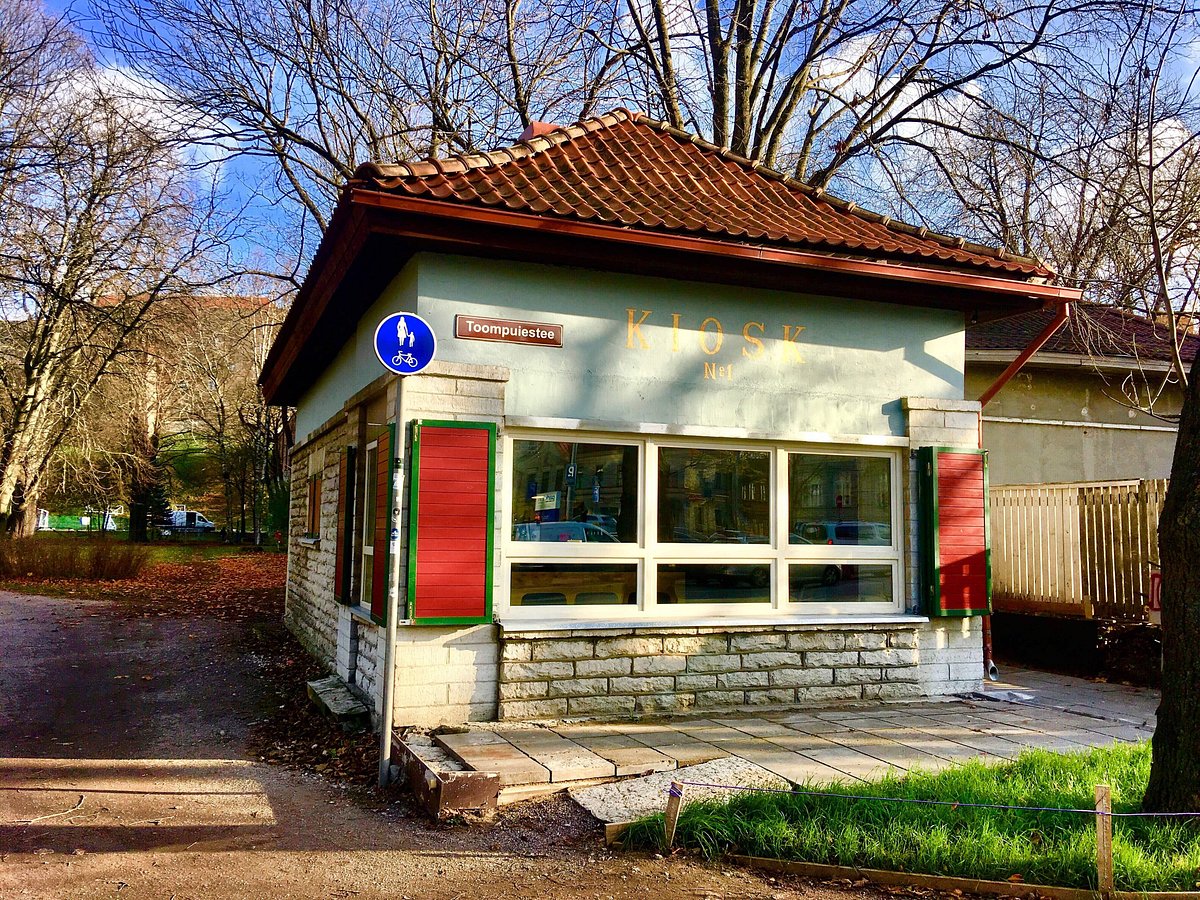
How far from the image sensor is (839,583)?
27.3 feet

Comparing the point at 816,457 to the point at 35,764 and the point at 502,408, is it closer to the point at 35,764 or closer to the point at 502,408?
the point at 502,408

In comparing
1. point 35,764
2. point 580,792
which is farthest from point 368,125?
point 580,792

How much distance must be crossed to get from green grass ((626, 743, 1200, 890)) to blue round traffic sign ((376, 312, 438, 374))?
3070 millimetres

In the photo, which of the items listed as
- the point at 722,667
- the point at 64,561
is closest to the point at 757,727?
the point at 722,667

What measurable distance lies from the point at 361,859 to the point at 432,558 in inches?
93.7

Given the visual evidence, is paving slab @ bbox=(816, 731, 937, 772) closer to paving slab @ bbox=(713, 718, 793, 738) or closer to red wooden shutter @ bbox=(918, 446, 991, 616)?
paving slab @ bbox=(713, 718, 793, 738)

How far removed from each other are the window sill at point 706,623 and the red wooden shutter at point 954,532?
0.35m

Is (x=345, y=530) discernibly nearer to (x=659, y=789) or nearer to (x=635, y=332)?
(x=635, y=332)

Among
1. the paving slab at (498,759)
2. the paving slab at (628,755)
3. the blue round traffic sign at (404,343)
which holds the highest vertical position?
the blue round traffic sign at (404,343)

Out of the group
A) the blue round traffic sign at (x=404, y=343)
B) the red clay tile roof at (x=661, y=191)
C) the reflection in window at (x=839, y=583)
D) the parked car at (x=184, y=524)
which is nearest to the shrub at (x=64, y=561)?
the red clay tile roof at (x=661, y=191)

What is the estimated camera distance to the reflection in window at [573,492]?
719 cm

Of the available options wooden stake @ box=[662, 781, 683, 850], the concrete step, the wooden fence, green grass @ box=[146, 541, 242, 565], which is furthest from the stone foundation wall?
green grass @ box=[146, 541, 242, 565]

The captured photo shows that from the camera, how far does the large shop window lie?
7.24m

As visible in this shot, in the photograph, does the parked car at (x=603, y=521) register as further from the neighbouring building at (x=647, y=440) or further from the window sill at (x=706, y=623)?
the window sill at (x=706, y=623)
